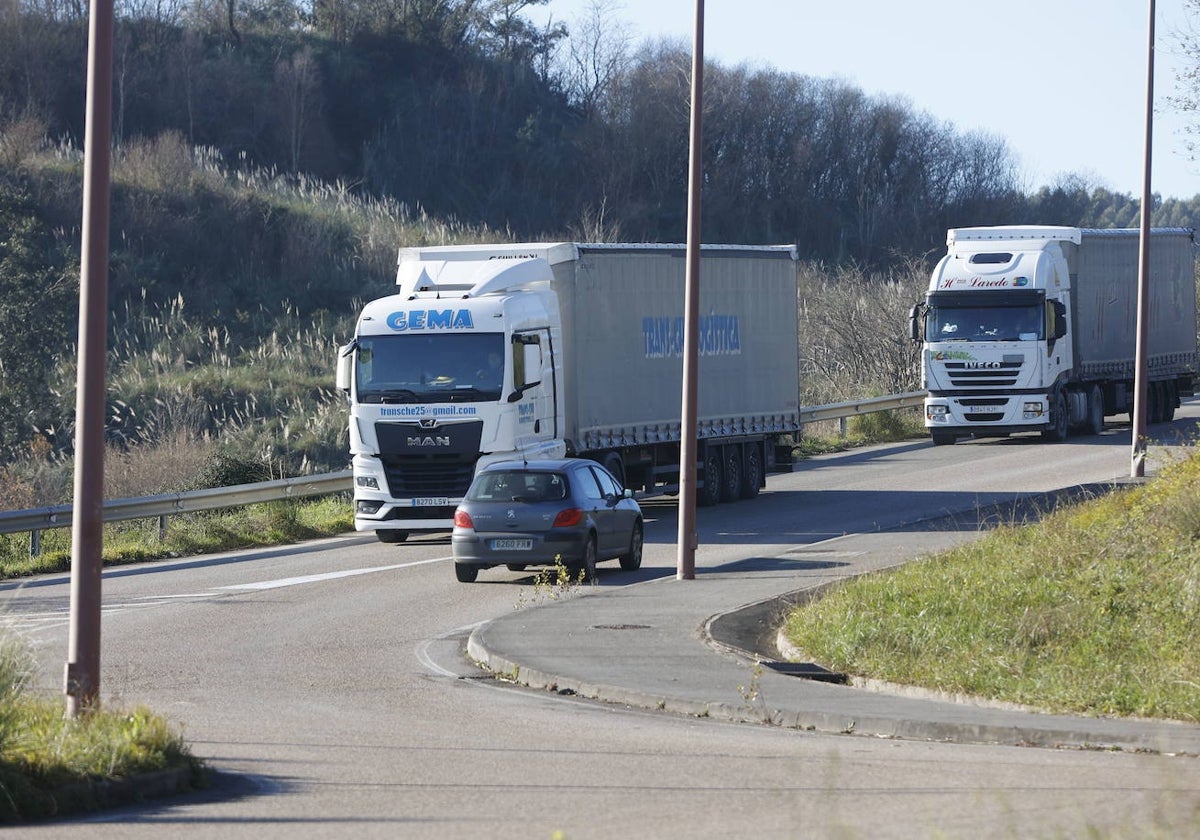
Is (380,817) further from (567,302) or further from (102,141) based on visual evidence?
(567,302)

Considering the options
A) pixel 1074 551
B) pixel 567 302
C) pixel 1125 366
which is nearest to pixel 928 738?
pixel 1074 551

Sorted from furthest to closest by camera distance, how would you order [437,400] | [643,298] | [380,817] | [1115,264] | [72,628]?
[1115,264] → [643,298] → [437,400] → [72,628] → [380,817]

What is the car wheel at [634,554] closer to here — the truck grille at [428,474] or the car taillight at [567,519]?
the car taillight at [567,519]

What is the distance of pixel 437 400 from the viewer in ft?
77.0

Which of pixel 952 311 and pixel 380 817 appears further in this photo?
pixel 952 311

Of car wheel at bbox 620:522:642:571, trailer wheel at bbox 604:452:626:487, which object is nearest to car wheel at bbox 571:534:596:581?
car wheel at bbox 620:522:642:571

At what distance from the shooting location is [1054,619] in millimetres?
13656

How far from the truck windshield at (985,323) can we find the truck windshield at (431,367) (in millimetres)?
14674

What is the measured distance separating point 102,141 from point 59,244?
47.7 m

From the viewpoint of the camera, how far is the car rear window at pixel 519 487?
20250mm

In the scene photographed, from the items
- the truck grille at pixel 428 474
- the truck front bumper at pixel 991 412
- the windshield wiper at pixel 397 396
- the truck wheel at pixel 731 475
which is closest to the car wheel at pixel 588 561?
the truck grille at pixel 428 474

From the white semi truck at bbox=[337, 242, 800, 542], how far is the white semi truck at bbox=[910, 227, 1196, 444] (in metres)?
5.94

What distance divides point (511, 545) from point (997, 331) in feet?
59.5

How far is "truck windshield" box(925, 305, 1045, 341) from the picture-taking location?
35.2 m
